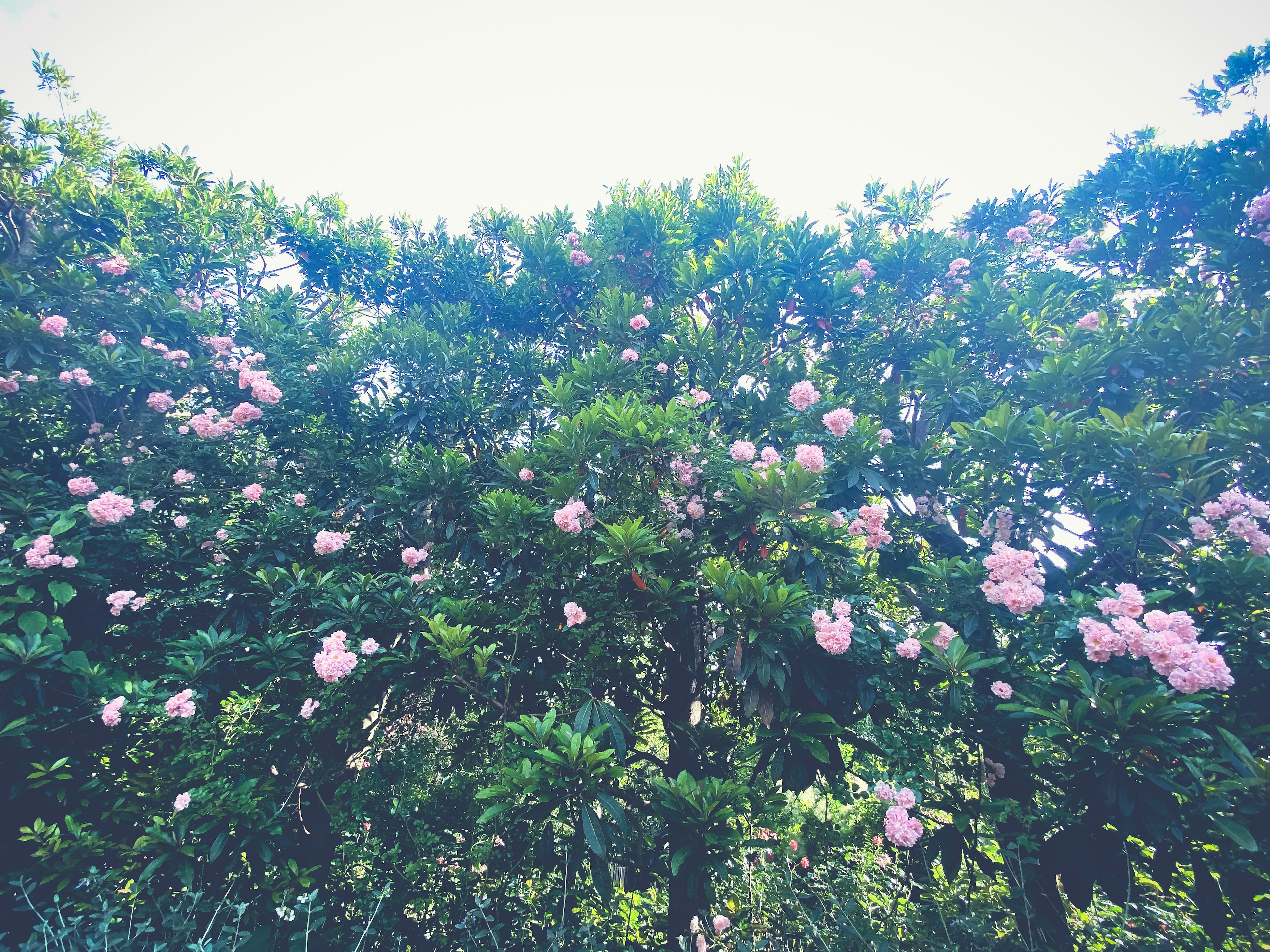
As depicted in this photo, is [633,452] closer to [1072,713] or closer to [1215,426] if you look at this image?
[1072,713]

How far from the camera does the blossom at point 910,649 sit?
320cm

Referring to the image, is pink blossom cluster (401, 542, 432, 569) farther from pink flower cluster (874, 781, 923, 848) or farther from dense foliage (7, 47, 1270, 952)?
pink flower cluster (874, 781, 923, 848)

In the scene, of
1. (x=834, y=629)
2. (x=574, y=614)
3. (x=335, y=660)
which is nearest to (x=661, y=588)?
(x=574, y=614)

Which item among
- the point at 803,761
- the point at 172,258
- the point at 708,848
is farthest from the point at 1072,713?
the point at 172,258

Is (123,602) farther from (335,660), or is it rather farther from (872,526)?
(872,526)

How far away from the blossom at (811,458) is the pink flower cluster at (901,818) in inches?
87.5

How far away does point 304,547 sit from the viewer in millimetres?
4492

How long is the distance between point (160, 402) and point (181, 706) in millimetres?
3414

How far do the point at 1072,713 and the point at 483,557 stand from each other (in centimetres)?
427

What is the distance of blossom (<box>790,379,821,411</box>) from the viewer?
4.51 meters

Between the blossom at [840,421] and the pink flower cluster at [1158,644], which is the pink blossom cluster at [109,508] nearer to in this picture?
the blossom at [840,421]

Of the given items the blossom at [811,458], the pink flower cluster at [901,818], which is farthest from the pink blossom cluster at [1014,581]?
the pink flower cluster at [901,818]

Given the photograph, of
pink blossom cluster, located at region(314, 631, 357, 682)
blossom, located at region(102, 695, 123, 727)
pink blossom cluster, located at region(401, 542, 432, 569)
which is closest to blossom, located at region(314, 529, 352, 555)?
pink blossom cluster, located at region(401, 542, 432, 569)

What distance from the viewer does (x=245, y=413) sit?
4.91 metres
